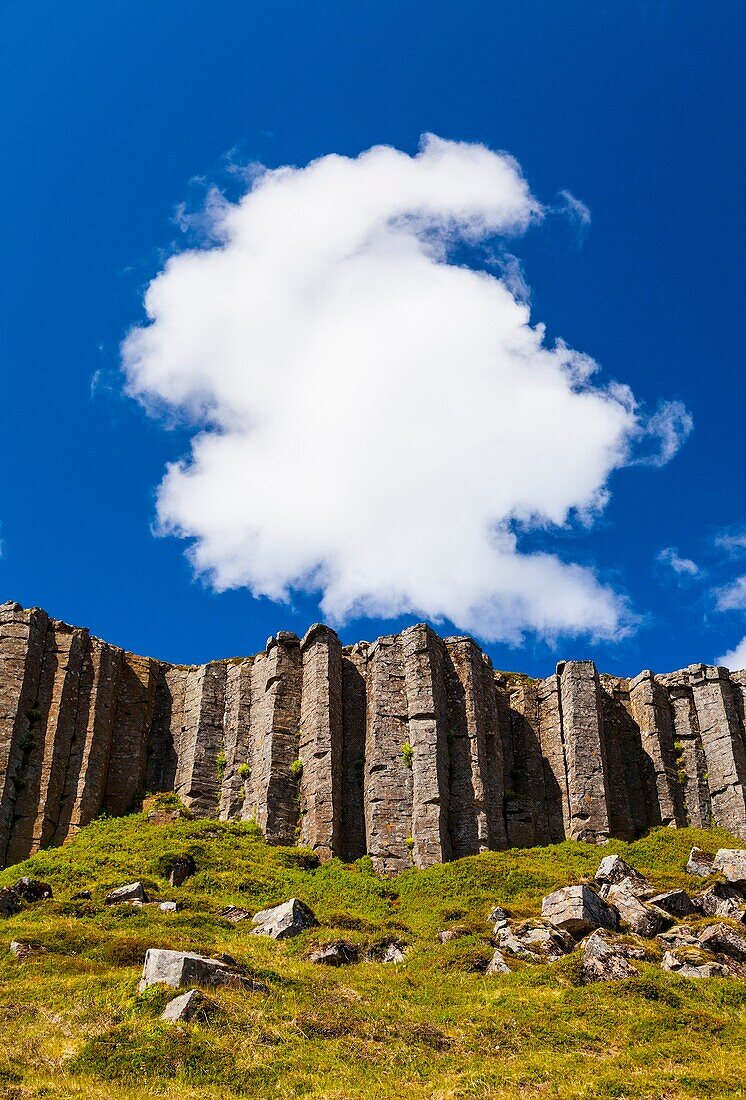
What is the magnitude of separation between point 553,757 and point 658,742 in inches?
225

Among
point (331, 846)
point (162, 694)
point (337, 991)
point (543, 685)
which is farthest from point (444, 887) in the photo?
point (162, 694)

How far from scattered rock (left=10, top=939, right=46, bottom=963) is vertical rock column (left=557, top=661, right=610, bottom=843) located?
28741 mm

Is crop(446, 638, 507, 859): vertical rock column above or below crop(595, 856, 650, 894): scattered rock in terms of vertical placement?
above

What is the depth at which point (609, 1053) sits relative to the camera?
2973 cm

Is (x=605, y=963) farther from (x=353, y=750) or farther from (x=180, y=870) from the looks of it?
(x=353, y=750)

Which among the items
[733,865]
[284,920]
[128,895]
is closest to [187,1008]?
[284,920]

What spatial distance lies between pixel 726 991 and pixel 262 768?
28.3 meters

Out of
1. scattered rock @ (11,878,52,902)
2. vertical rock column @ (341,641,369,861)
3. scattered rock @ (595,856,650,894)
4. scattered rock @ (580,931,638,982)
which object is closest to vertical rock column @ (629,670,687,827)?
scattered rock @ (595,856,650,894)

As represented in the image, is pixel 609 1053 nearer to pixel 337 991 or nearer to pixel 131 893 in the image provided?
pixel 337 991

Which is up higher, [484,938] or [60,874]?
[60,874]

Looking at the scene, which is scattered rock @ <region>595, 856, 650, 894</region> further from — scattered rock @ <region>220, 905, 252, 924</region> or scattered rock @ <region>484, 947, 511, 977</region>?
scattered rock @ <region>220, 905, 252, 924</region>

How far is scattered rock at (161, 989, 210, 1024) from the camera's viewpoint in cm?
2939

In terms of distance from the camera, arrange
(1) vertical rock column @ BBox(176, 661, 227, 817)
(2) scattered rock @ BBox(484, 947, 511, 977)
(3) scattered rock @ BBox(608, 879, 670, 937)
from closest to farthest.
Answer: (2) scattered rock @ BBox(484, 947, 511, 977)
(3) scattered rock @ BBox(608, 879, 670, 937)
(1) vertical rock column @ BBox(176, 661, 227, 817)

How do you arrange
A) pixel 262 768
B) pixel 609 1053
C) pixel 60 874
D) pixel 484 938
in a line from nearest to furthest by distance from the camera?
pixel 609 1053, pixel 484 938, pixel 60 874, pixel 262 768
